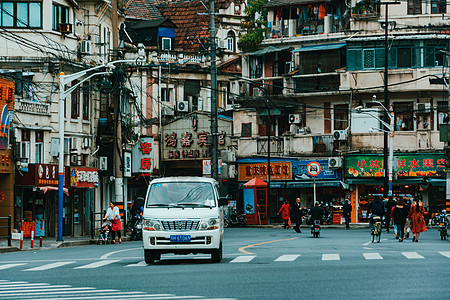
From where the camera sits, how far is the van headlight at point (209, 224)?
875 inches

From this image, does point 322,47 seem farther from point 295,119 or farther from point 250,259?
point 250,259

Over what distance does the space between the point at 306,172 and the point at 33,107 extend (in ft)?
78.3

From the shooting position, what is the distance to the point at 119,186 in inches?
1640

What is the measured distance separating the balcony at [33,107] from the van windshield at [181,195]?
20.7m

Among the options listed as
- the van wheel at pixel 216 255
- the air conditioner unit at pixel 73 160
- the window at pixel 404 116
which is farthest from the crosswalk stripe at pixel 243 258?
the window at pixel 404 116

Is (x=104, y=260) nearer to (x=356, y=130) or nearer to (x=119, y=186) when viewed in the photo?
(x=119, y=186)

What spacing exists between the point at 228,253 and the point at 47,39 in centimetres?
2197

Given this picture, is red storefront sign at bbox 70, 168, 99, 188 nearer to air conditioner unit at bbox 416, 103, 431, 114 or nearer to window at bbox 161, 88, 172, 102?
air conditioner unit at bbox 416, 103, 431, 114

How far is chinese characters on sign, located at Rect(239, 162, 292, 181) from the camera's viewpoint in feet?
209

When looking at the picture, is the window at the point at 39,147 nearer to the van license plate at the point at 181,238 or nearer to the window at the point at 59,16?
the window at the point at 59,16

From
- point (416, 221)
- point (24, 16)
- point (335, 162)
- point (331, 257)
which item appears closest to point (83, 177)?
point (24, 16)

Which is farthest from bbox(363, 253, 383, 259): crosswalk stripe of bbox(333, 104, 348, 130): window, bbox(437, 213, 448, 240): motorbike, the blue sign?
bbox(333, 104, 348, 130): window

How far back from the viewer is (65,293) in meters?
15.4

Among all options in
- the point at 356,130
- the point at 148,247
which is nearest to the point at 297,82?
the point at 356,130
